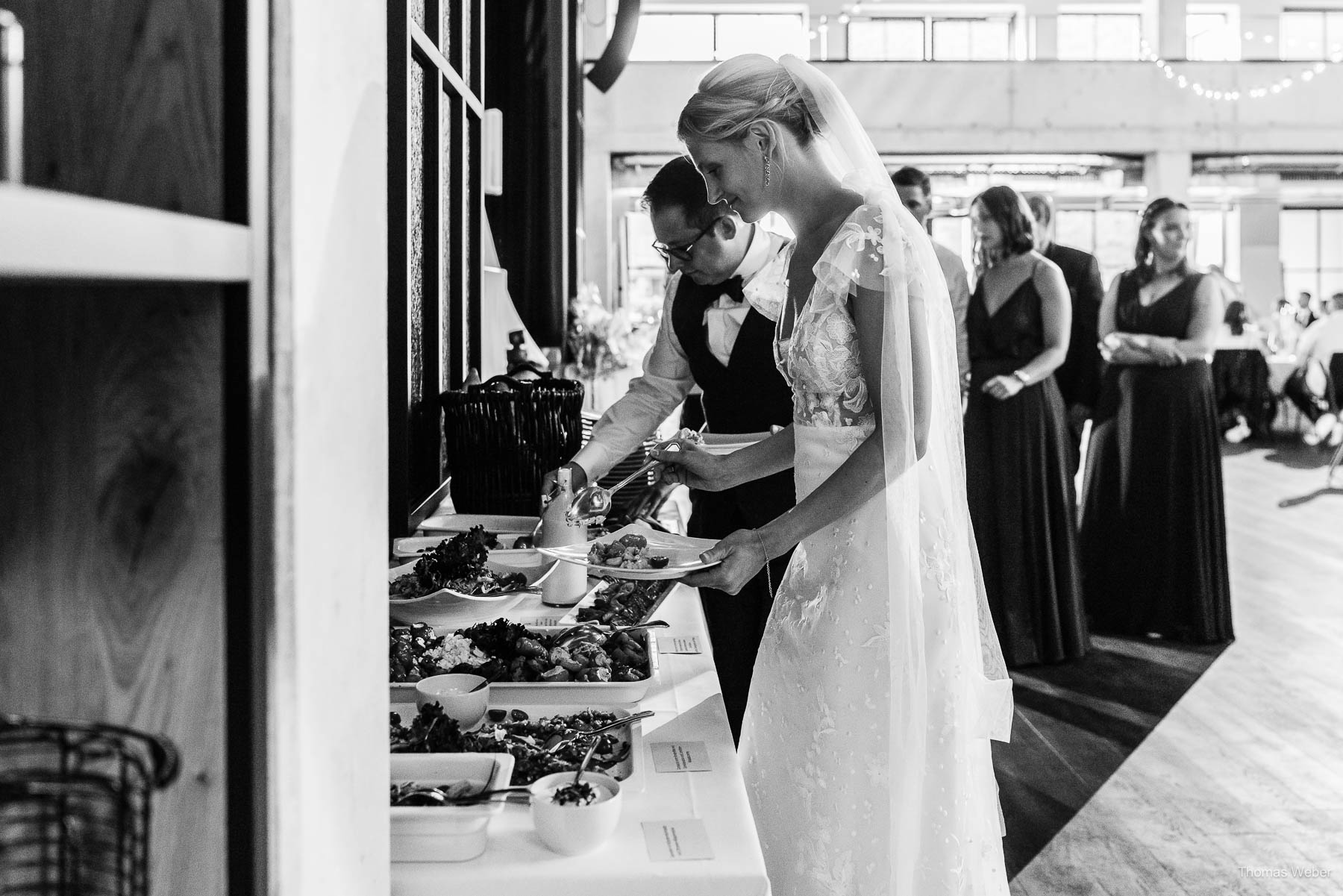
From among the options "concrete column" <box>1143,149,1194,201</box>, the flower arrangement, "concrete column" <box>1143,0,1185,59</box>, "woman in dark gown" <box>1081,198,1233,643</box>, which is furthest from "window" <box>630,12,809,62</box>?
"woman in dark gown" <box>1081,198,1233,643</box>

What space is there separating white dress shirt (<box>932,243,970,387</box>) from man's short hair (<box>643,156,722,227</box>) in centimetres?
208

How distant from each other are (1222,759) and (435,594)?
241cm

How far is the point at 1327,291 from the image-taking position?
1811 centimetres

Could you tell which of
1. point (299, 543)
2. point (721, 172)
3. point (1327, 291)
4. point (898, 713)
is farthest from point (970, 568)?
point (1327, 291)

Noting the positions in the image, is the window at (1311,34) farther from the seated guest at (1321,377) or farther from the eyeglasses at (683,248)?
the eyeglasses at (683,248)

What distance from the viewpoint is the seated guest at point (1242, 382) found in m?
11.3

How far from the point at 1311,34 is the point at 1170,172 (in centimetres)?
261

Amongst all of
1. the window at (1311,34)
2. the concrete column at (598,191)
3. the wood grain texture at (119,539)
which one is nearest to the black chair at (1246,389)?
the window at (1311,34)

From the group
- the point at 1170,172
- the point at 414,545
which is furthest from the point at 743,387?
the point at 1170,172

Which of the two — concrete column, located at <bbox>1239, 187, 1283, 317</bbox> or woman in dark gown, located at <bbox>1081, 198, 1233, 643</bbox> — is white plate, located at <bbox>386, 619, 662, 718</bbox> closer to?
woman in dark gown, located at <bbox>1081, 198, 1233, 643</bbox>

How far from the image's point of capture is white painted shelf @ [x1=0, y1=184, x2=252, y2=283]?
1.36 ft

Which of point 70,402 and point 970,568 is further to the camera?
point 970,568

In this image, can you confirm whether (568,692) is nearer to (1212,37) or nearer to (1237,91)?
(1237,91)

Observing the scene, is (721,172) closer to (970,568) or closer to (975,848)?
(970,568)
